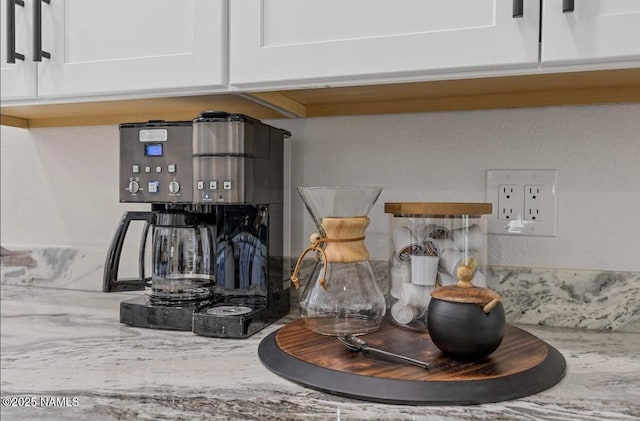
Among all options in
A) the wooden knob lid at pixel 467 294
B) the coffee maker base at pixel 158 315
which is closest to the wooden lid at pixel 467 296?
the wooden knob lid at pixel 467 294

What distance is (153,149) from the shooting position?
990 mm

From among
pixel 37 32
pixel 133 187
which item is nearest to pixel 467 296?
pixel 133 187

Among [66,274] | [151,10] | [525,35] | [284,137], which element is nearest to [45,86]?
[151,10]

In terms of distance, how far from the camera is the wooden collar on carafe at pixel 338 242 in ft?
2.80

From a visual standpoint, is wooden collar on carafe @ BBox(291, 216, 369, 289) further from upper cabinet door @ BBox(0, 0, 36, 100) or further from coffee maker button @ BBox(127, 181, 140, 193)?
upper cabinet door @ BBox(0, 0, 36, 100)

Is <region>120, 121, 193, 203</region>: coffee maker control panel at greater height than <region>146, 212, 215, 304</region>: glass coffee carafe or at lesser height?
greater

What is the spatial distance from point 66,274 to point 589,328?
1.30 metres

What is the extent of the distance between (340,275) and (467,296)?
0.22 meters

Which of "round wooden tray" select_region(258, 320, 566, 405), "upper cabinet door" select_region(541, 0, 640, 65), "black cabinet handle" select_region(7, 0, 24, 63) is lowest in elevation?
"round wooden tray" select_region(258, 320, 566, 405)

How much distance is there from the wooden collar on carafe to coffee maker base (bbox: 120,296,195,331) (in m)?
0.26

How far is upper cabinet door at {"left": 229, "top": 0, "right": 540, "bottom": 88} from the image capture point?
2.46 ft

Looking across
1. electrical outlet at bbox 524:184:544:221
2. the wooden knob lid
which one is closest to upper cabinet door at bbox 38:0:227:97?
the wooden knob lid

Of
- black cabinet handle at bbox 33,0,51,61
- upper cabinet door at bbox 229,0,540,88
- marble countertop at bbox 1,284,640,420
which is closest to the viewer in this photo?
marble countertop at bbox 1,284,640,420

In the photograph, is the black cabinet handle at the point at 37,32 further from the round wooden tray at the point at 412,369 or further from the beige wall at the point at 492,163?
the round wooden tray at the point at 412,369
